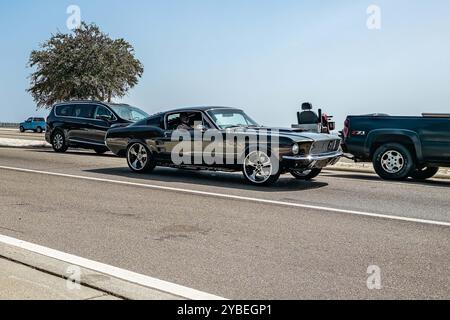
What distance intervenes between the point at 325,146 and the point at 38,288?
7.12 metres

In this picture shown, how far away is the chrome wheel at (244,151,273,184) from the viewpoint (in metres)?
9.86

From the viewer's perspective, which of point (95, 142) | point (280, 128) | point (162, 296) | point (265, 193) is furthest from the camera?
point (95, 142)

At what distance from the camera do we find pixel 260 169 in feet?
32.8

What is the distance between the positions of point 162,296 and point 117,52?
105 feet

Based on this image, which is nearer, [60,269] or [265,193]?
[60,269]

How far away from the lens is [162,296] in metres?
4.08

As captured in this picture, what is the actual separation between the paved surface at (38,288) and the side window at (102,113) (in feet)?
43.0

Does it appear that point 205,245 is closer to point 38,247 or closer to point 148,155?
point 38,247

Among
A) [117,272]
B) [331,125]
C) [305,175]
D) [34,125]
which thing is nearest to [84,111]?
[331,125]

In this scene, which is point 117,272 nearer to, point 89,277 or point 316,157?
point 89,277

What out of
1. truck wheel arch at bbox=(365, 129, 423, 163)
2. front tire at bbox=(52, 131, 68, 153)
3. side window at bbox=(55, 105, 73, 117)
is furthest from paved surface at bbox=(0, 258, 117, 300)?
side window at bbox=(55, 105, 73, 117)

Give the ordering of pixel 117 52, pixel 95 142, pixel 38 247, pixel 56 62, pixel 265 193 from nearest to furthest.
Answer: pixel 38 247, pixel 265 193, pixel 95 142, pixel 56 62, pixel 117 52
